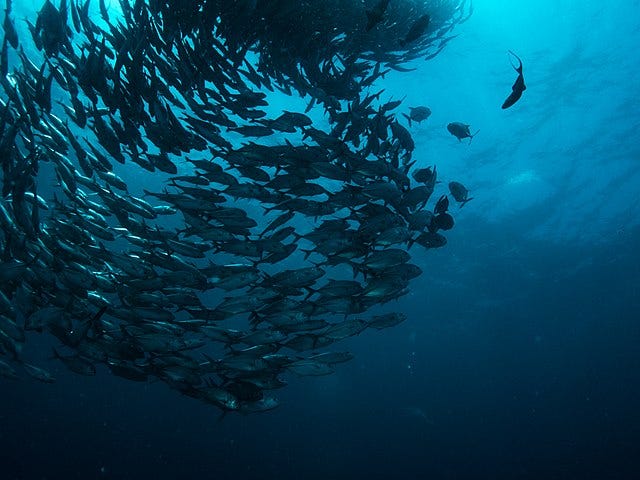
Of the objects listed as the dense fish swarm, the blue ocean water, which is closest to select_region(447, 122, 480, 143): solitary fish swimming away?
the dense fish swarm

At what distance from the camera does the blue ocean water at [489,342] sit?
44.8 ft

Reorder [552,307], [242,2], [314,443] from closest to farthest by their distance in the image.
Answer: [242,2] → [552,307] → [314,443]

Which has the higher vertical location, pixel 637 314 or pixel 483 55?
pixel 637 314

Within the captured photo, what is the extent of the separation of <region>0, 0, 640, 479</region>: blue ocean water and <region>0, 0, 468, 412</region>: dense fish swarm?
642cm

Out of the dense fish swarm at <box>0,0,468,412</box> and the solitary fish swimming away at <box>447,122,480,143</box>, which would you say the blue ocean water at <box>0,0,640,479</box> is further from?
the dense fish swarm at <box>0,0,468,412</box>

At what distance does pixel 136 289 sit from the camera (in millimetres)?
6609

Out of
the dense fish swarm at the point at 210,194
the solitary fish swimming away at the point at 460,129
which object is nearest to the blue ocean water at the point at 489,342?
the solitary fish swimming away at the point at 460,129

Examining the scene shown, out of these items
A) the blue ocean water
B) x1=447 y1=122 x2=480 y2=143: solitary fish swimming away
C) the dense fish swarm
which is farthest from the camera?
the blue ocean water

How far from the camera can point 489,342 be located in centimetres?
3903

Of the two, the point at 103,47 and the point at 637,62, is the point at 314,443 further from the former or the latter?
the point at 103,47

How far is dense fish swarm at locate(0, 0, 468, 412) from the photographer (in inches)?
229

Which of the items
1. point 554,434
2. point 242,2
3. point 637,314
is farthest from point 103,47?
point 554,434

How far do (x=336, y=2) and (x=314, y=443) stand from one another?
154ft

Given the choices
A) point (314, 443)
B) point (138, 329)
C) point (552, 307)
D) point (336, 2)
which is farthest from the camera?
point (314, 443)
